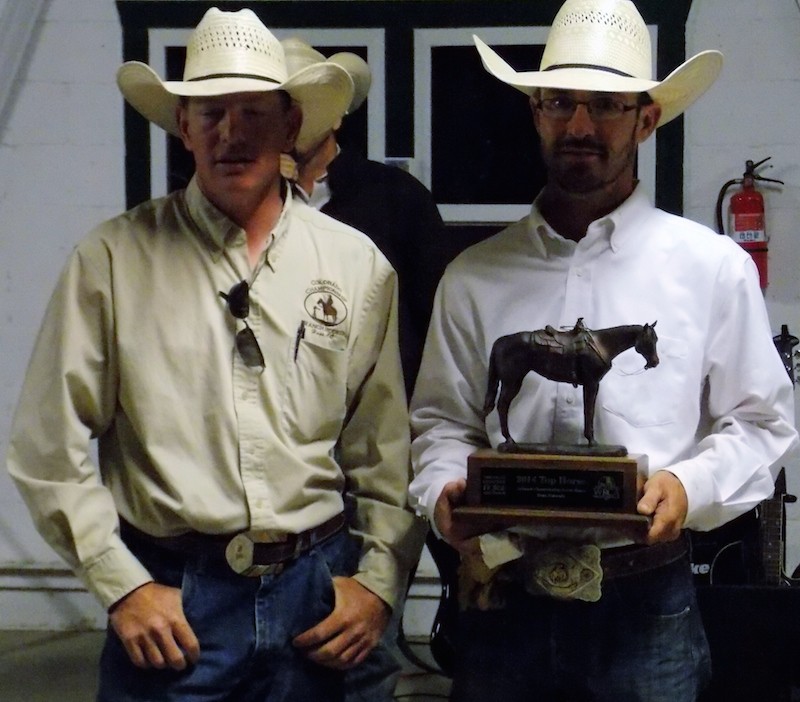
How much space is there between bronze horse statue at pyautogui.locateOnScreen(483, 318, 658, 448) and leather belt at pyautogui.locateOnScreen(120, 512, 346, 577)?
1.33 ft

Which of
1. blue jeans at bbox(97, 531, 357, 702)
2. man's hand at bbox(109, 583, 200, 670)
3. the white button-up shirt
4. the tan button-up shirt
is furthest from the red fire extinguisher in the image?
man's hand at bbox(109, 583, 200, 670)

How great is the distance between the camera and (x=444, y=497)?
179cm

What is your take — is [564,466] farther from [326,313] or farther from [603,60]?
[603,60]

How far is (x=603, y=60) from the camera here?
6.11 feet

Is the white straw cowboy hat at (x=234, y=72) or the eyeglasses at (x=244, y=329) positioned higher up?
the white straw cowboy hat at (x=234, y=72)

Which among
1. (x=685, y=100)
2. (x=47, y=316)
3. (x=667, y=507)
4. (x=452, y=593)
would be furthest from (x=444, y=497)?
(x=452, y=593)

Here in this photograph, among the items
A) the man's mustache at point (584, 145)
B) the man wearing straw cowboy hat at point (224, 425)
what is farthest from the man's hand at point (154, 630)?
the man's mustache at point (584, 145)

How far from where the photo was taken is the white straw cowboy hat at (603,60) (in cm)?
182

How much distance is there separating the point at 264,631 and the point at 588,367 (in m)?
0.68

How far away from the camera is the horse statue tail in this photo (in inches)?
70.4

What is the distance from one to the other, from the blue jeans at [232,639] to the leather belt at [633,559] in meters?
0.48

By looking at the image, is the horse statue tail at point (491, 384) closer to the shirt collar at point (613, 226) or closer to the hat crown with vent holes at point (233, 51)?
the shirt collar at point (613, 226)


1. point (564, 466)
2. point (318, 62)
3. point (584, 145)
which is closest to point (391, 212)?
point (318, 62)

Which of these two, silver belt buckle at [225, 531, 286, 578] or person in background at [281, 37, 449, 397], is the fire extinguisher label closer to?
person in background at [281, 37, 449, 397]
